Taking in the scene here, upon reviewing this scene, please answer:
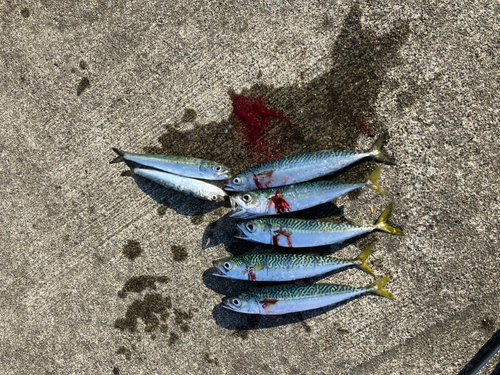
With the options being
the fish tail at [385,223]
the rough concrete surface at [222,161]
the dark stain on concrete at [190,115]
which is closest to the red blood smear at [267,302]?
the rough concrete surface at [222,161]

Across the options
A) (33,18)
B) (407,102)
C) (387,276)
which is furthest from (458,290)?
(33,18)

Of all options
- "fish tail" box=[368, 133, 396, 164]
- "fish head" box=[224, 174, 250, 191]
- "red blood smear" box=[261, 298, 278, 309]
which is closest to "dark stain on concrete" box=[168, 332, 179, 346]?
"red blood smear" box=[261, 298, 278, 309]

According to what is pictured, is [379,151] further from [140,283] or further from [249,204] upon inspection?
A: [140,283]

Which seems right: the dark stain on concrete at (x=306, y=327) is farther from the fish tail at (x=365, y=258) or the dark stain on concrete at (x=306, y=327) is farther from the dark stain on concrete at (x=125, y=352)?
the dark stain on concrete at (x=125, y=352)

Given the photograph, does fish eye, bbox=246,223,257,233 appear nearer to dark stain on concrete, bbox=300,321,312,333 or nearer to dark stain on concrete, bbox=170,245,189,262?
dark stain on concrete, bbox=170,245,189,262

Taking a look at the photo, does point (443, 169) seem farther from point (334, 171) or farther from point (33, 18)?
point (33, 18)
